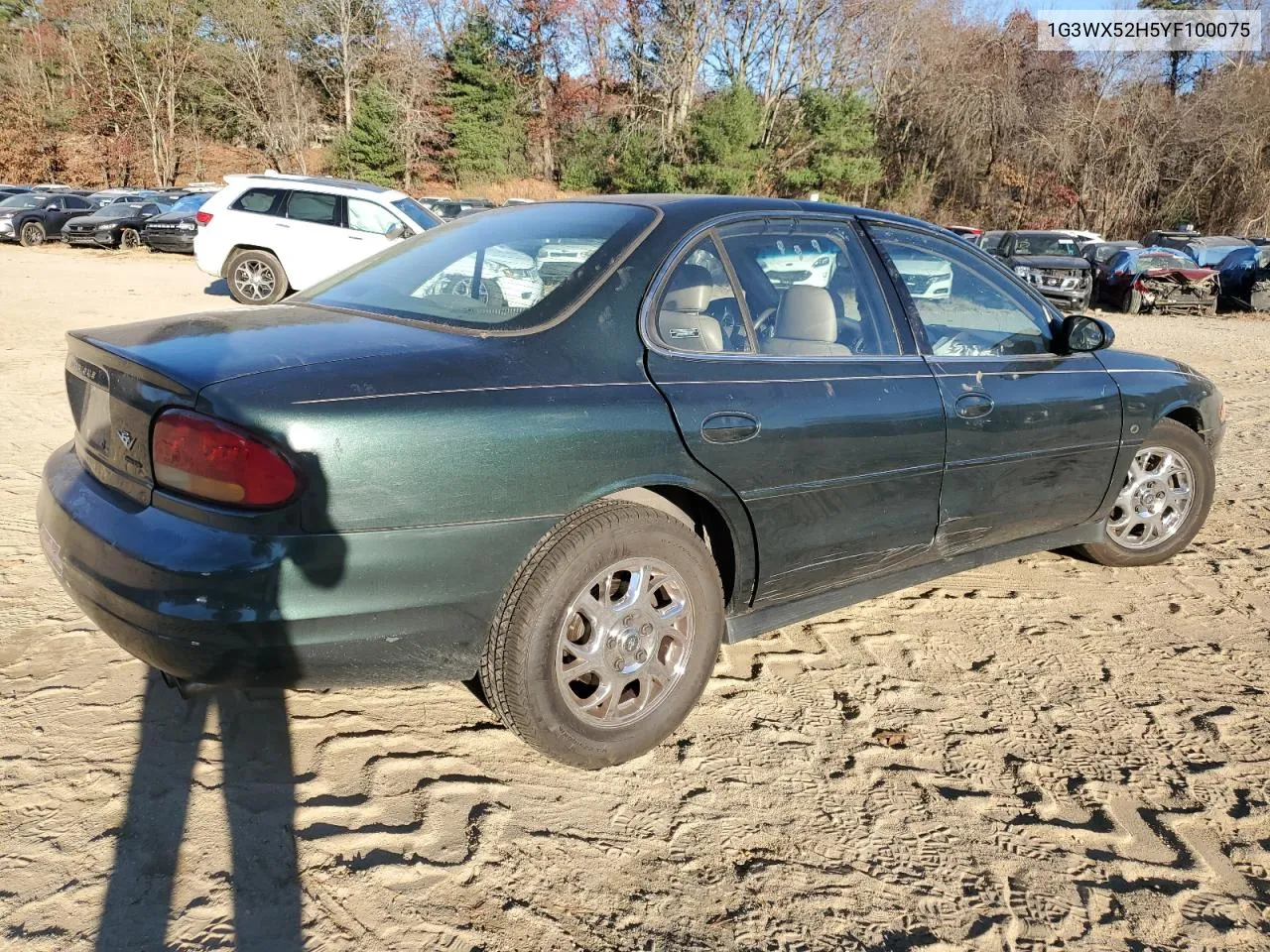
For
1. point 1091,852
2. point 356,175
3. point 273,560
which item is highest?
point 356,175

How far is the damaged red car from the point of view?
1881 centimetres

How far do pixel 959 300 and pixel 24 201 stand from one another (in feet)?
99.0

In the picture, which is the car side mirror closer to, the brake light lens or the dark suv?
the brake light lens

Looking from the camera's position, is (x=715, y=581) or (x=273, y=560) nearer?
(x=273, y=560)

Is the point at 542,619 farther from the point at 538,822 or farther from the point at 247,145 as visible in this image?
the point at 247,145

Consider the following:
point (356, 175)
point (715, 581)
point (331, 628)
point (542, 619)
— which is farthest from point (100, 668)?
point (356, 175)

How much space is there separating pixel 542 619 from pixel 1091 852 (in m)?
1.55

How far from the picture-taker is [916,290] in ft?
12.5

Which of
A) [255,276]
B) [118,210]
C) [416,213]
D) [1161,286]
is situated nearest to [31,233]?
[118,210]

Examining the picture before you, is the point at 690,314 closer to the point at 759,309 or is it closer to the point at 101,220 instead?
the point at 759,309

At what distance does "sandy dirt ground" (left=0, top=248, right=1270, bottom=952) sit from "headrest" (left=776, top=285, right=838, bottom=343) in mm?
1186

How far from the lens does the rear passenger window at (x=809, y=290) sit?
10.8 feet

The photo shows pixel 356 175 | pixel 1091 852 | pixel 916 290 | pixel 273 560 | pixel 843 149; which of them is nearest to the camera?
pixel 273 560

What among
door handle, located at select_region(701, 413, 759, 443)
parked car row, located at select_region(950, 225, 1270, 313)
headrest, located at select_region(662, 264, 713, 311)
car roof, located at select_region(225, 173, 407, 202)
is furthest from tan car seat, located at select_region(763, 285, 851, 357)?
parked car row, located at select_region(950, 225, 1270, 313)
